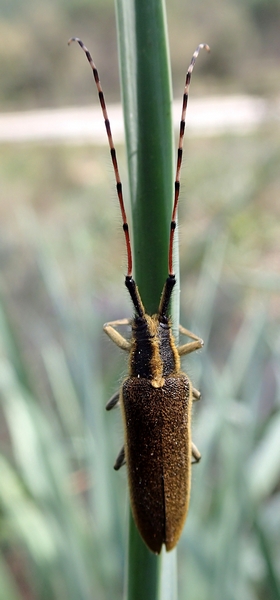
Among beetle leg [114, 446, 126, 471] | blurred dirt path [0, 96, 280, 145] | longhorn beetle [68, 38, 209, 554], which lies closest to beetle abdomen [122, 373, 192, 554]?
longhorn beetle [68, 38, 209, 554]

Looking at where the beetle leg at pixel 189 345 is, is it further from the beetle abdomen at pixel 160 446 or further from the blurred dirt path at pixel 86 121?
the blurred dirt path at pixel 86 121

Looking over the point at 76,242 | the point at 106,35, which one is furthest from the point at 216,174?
the point at 76,242

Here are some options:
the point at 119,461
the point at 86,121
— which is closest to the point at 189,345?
the point at 119,461

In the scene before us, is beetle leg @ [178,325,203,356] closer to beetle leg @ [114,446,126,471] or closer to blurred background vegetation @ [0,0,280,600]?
blurred background vegetation @ [0,0,280,600]

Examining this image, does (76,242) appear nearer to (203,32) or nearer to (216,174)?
(216,174)

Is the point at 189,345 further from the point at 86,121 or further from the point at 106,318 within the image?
the point at 86,121
